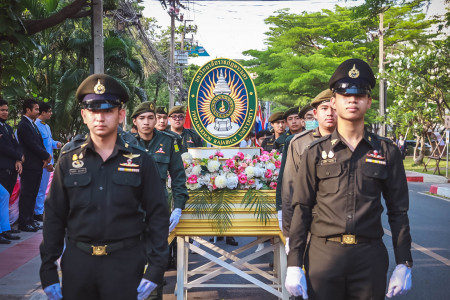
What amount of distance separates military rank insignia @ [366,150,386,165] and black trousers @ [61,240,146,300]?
1490mm

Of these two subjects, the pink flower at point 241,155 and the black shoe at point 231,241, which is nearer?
the pink flower at point 241,155

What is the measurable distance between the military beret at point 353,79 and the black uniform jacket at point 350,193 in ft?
0.90

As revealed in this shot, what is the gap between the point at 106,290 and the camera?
276cm

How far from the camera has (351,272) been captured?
279 cm

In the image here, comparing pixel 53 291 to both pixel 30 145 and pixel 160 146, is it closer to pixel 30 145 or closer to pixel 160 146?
pixel 160 146

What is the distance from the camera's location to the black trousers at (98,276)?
109 inches

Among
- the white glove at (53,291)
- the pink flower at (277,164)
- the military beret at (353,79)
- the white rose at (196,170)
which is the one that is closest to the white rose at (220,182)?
the white rose at (196,170)

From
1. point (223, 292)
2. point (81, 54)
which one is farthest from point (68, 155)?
point (81, 54)

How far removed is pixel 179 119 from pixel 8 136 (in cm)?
266

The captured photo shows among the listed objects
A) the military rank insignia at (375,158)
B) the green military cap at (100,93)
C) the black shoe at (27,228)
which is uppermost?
the green military cap at (100,93)


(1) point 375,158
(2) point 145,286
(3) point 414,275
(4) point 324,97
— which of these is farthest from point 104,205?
(3) point 414,275

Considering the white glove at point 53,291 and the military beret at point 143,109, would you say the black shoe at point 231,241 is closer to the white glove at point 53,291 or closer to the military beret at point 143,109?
the military beret at point 143,109

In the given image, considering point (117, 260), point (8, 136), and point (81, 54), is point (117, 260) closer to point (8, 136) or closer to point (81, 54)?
point (8, 136)

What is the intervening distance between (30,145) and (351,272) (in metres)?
7.18
